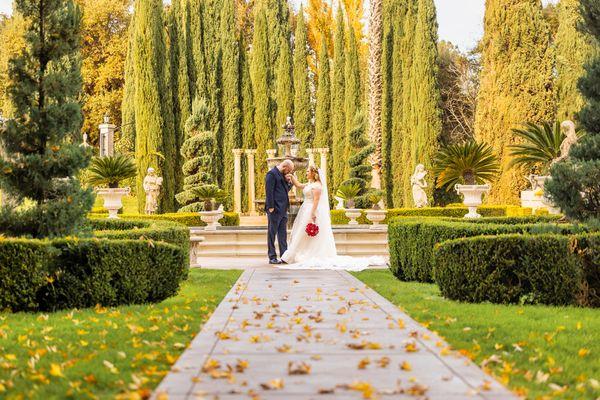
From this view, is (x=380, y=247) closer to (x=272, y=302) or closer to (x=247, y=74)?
→ (x=272, y=302)

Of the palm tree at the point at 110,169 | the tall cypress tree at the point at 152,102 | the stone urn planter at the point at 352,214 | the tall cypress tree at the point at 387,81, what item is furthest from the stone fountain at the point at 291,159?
the tall cypress tree at the point at 387,81

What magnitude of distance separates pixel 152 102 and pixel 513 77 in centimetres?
1417

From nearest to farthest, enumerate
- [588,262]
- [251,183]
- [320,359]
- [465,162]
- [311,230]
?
[320,359]
[588,262]
[311,230]
[465,162]
[251,183]

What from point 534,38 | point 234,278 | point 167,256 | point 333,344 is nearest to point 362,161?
point 534,38

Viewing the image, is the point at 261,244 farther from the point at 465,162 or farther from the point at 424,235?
the point at 424,235

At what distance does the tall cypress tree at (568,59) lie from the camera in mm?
27438

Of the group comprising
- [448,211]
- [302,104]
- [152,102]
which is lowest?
[448,211]

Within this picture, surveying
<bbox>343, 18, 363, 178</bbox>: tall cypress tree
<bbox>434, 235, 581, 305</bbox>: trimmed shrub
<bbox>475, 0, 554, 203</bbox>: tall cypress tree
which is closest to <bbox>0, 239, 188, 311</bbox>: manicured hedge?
<bbox>434, 235, 581, 305</bbox>: trimmed shrub

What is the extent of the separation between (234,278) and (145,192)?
18107 mm

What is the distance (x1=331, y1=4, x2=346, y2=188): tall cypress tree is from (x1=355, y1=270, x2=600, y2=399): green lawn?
24.9 m

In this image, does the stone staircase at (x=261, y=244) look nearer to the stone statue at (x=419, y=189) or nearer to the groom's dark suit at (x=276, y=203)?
the groom's dark suit at (x=276, y=203)

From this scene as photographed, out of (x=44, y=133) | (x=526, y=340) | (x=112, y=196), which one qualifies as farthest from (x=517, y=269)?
(x=112, y=196)

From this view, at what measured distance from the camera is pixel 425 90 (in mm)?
30391

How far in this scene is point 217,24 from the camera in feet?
115
